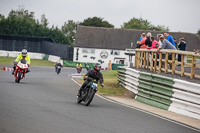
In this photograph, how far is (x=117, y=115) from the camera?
1205 cm

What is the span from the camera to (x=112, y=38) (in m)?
91.8

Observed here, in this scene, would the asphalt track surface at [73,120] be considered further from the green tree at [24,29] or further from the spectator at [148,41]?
the green tree at [24,29]

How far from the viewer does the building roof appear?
90.6 m

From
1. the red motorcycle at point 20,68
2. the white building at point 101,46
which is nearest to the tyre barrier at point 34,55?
the white building at point 101,46

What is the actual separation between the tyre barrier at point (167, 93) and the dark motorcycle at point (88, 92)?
8.60ft

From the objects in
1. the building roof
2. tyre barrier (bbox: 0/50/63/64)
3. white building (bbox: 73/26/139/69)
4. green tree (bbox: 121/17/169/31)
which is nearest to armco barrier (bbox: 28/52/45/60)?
tyre barrier (bbox: 0/50/63/64)

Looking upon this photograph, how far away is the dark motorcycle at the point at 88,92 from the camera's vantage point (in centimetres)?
1388

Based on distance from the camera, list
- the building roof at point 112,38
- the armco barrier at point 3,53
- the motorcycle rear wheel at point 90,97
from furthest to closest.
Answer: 1. the building roof at point 112,38
2. the armco barrier at point 3,53
3. the motorcycle rear wheel at point 90,97

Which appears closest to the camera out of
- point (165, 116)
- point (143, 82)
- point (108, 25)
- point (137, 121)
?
point (137, 121)

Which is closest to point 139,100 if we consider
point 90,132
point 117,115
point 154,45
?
point 154,45

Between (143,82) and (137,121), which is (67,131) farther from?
(143,82)

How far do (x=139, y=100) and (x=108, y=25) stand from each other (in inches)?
3860

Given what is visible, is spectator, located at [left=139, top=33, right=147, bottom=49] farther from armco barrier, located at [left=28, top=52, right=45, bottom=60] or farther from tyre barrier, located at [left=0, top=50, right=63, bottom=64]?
armco barrier, located at [left=28, top=52, right=45, bottom=60]

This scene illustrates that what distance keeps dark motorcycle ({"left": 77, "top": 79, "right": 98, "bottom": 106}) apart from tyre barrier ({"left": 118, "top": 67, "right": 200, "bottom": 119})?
2621mm
